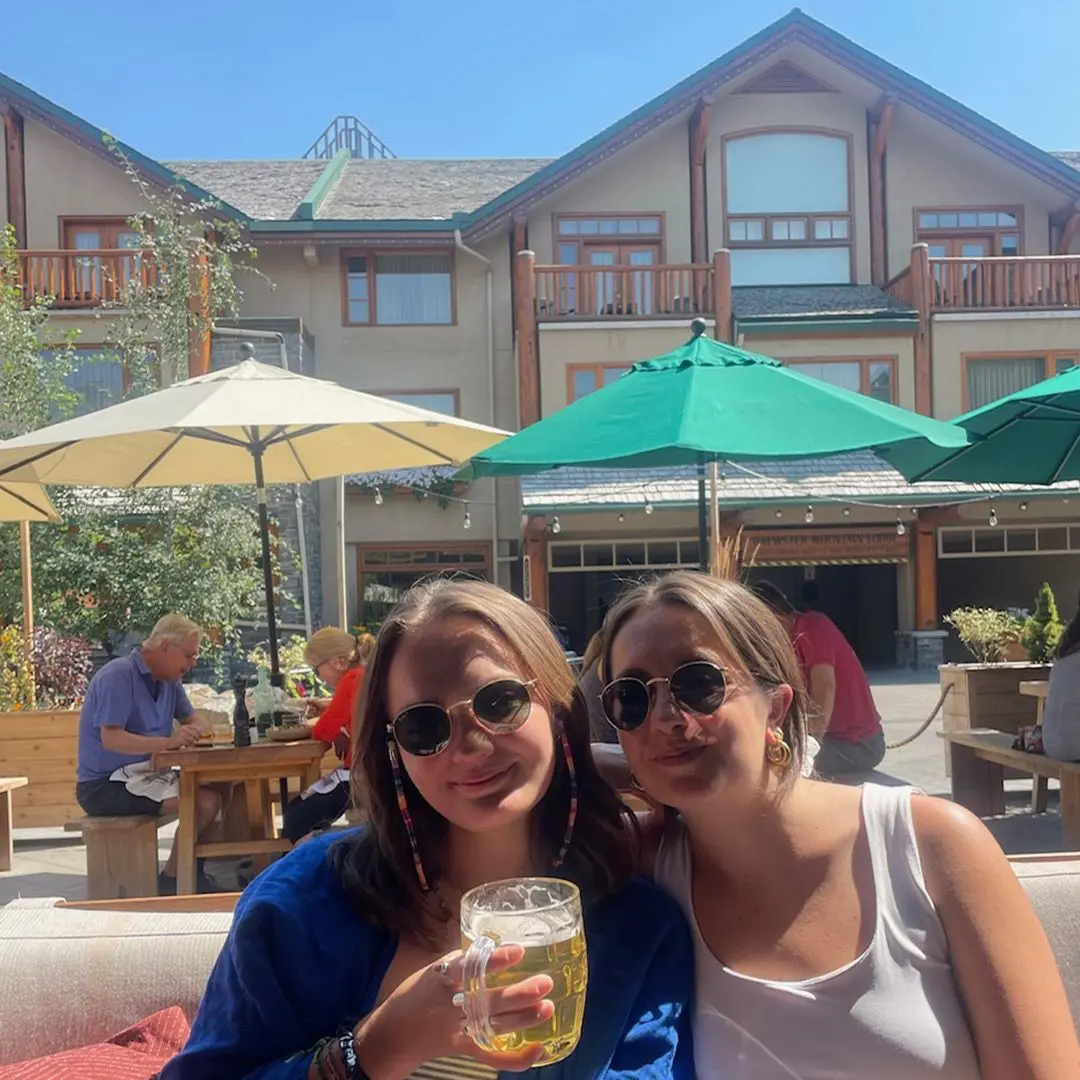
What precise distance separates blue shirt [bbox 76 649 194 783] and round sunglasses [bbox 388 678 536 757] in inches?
139

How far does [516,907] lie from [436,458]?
456 cm

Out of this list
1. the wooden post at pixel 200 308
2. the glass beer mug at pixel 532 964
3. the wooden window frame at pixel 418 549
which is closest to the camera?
the glass beer mug at pixel 532 964

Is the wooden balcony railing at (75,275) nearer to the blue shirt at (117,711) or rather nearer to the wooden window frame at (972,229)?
the blue shirt at (117,711)

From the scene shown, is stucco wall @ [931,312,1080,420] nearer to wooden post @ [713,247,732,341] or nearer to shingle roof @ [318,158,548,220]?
wooden post @ [713,247,732,341]

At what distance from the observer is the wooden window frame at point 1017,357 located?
15.5 m

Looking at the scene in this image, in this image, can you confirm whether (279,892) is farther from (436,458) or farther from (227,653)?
(227,653)

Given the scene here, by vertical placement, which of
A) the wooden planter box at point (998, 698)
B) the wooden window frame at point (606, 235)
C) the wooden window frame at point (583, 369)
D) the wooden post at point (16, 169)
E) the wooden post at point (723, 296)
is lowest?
the wooden planter box at point (998, 698)

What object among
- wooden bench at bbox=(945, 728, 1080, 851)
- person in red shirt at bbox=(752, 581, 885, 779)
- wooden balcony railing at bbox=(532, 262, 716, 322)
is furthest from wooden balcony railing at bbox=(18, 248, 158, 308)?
wooden bench at bbox=(945, 728, 1080, 851)

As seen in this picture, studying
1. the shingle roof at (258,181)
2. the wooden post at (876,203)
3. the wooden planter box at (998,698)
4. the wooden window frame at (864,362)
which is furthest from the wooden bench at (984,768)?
the shingle roof at (258,181)

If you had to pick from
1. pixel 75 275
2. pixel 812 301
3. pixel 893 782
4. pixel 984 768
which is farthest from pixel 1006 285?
pixel 75 275

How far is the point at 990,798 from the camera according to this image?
225 inches

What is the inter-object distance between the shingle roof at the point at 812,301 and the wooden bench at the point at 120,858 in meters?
12.7

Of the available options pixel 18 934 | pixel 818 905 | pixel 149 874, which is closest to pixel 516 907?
pixel 818 905

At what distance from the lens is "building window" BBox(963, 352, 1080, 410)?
1556cm
